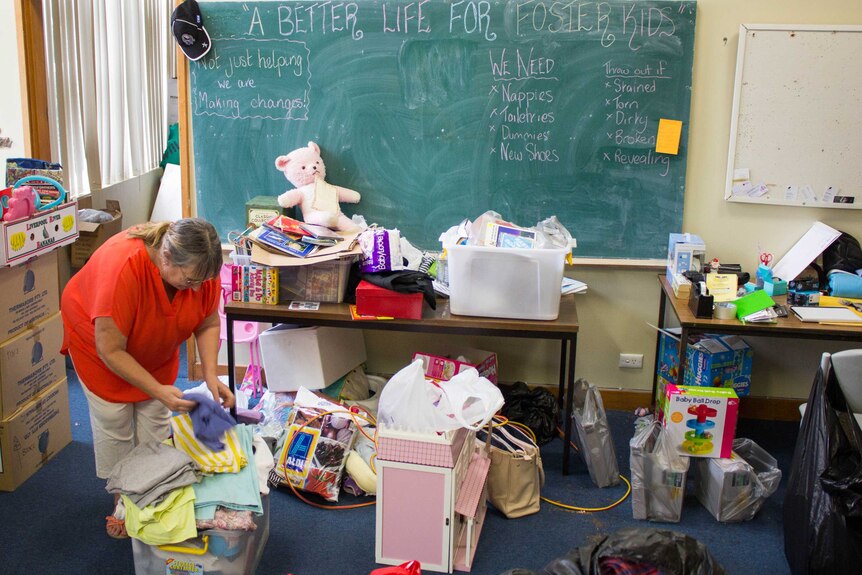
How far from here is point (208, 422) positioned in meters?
2.67

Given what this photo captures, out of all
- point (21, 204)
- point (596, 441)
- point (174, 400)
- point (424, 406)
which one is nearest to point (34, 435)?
point (21, 204)

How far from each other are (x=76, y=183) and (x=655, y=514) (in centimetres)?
331

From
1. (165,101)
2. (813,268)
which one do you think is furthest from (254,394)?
(813,268)

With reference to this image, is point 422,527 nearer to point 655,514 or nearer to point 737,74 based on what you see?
point 655,514

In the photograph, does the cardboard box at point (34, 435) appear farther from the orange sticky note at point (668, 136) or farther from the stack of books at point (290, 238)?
the orange sticky note at point (668, 136)

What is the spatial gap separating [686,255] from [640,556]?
1801 millimetres

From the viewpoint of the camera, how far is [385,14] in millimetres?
3740

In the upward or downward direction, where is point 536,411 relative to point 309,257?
downward

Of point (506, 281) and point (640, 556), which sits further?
point (506, 281)

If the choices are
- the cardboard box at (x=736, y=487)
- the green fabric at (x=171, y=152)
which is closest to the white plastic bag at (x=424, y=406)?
the cardboard box at (x=736, y=487)

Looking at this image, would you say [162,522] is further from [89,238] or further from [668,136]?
[668,136]

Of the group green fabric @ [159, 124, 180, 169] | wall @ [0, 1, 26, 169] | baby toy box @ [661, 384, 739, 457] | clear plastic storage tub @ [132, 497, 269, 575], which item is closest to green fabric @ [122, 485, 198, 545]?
clear plastic storage tub @ [132, 497, 269, 575]

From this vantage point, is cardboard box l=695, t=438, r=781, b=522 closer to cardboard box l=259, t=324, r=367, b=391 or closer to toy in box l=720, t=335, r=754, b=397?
toy in box l=720, t=335, r=754, b=397

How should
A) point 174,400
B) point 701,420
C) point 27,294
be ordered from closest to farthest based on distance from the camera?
point 174,400 → point 701,420 → point 27,294
